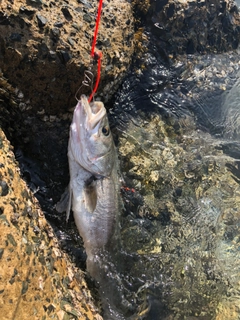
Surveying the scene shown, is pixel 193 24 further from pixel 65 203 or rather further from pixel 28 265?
pixel 28 265

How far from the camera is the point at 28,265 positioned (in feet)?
8.14

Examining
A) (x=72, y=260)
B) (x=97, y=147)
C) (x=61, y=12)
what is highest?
(x=61, y=12)

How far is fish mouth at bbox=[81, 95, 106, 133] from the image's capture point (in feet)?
12.3

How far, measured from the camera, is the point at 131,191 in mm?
4578

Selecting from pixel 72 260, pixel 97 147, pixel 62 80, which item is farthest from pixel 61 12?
pixel 72 260

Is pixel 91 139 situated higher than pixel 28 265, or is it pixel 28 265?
pixel 91 139

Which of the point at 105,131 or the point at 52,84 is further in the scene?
the point at 105,131

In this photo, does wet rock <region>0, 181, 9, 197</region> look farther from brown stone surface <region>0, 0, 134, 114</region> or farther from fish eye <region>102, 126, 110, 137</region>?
fish eye <region>102, 126, 110, 137</region>

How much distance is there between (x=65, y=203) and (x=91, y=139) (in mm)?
779

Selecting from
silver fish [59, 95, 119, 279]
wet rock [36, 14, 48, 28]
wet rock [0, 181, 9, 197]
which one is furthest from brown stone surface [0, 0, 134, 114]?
wet rock [0, 181, 9, 197]

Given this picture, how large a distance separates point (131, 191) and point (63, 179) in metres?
0.89

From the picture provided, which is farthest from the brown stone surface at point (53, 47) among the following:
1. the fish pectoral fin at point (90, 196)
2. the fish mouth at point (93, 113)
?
the fish pectoral fin at point (90, 196)

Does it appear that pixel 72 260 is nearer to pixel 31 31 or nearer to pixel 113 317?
pixel 113 317

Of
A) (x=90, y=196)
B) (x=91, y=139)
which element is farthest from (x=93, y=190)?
(x=91, y=139)
